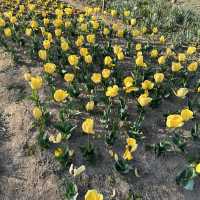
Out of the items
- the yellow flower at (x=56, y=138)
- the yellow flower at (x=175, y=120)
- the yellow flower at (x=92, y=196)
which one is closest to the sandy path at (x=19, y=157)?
the yellow flower at (x=56, y=138)

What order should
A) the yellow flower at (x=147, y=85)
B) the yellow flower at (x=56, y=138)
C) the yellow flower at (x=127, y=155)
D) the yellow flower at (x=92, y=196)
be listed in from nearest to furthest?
the yellow flower at (x=92, y=196) < the yellow flower at (x=127, y=155) < the yellow flower at (x=56, y=138) < the yellow flower at (x=147, y=85)

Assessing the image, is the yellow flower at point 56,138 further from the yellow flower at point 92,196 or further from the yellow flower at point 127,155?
the yellow flower at point 92,196

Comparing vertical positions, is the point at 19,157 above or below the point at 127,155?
below

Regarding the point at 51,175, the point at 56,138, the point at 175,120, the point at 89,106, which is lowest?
the point at 51,175

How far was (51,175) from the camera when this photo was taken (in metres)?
5.53

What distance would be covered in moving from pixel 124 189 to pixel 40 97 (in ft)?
7.75

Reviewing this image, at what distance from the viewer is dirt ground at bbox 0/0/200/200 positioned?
17.6 ft

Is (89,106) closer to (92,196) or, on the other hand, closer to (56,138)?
(56,138)

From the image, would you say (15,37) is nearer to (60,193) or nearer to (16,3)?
(16,3)

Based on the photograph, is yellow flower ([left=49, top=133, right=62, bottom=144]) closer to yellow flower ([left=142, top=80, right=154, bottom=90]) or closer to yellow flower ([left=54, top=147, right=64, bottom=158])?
yellow flower ([left=54, top=147, right=64, bottom=158])

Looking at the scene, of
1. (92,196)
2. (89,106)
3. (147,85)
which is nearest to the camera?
(92,196)

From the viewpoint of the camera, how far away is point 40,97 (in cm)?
678

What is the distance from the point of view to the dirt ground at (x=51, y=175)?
17.6ft

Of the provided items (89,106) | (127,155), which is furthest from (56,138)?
(127,155)
